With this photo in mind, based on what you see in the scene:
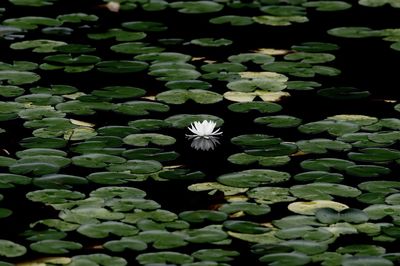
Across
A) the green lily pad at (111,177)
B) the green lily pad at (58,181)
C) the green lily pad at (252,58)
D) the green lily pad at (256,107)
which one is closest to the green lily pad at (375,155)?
the green lily pad at (256,107)

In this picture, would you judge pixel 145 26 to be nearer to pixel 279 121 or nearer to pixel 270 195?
pixel 279 121

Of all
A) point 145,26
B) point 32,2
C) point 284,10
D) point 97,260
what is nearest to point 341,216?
point 97,260

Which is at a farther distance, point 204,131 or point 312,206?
point 204,131

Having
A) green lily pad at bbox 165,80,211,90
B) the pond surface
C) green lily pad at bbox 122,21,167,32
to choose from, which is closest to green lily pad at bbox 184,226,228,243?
the pond surface

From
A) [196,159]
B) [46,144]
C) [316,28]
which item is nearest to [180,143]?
[196,159]

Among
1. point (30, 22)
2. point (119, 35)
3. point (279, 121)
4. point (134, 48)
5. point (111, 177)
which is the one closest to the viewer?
point (111, 177)

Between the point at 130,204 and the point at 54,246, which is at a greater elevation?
the point at 130,204

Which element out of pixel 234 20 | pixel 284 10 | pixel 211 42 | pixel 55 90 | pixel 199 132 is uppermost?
pixel 284 10
